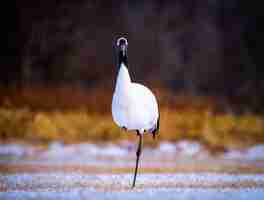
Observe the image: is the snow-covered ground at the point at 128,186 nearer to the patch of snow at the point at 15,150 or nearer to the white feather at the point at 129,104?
the white feather at the point at 129,104

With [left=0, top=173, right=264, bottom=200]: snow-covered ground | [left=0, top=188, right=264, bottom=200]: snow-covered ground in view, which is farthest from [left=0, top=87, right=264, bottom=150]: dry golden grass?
[left=0, top=188, right=264, bottom=200]: snow-covered ground

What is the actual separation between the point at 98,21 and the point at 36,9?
1.08m

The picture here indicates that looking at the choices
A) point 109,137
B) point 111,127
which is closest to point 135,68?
point 111,127

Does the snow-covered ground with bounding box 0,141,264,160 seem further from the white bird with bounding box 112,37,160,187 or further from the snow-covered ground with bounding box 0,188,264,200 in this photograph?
the snow-covered ground with bounding box 0,188,264,200

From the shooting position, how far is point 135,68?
1222 cm

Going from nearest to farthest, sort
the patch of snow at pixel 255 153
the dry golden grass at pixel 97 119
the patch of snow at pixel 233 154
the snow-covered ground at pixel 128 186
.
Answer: the snow-covered ground at pixel 128 186 < the patch of snow at pixel 255 153 < the patch of snow at pixel 233 154 < the dry golden grass at pixel 97 119

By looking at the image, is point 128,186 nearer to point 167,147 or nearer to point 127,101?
point 127,101

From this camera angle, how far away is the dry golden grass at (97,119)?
12070mm

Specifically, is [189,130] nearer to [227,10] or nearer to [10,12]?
[227,10]

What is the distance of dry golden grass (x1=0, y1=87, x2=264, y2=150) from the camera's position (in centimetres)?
1207

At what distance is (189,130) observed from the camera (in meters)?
12.4

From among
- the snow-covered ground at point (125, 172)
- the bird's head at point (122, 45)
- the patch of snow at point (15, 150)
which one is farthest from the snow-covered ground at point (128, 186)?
the patch of snow at point (15, 150)

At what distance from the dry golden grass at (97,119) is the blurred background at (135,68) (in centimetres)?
2

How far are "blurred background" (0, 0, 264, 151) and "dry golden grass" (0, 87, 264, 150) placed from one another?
0.02 m
